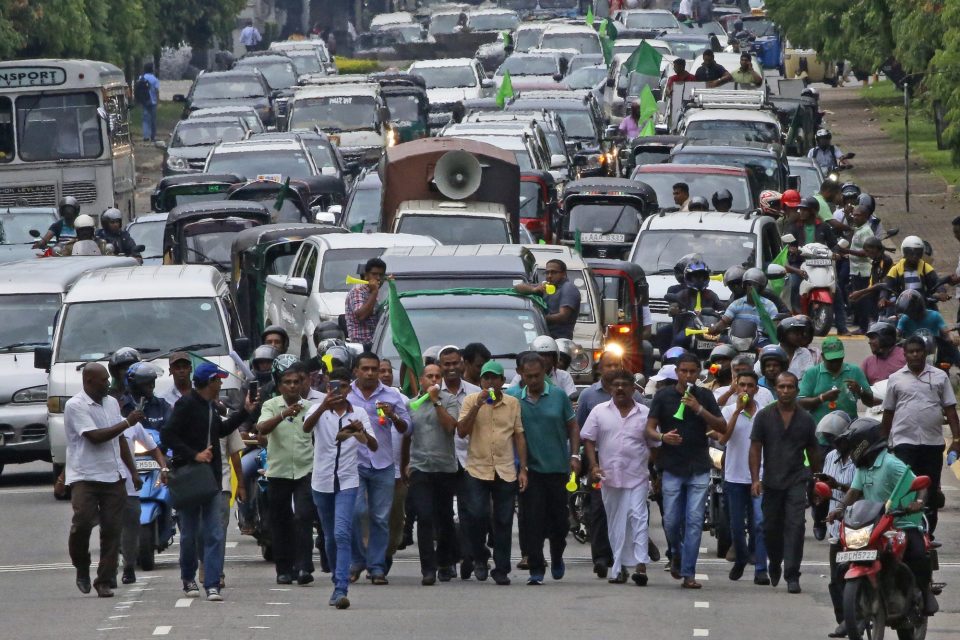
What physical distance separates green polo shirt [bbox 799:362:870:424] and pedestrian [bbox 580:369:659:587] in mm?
1426

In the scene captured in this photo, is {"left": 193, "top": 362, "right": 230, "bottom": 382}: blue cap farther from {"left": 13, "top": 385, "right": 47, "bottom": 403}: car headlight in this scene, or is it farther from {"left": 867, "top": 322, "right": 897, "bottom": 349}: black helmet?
{"left": 13, "top": 385, "right": 47, "bottom": 403}: car headlight

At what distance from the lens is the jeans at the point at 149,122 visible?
2032 inches

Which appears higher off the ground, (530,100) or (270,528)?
(530,100)

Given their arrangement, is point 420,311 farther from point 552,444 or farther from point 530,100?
point 530,100

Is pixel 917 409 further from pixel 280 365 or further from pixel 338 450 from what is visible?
pixel 280 365

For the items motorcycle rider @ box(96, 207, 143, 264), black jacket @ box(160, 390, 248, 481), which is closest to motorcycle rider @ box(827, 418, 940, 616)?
black jacket @ box(160, 390, 248, 481)

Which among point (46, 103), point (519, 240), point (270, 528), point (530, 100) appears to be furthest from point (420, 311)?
point (530, 100)

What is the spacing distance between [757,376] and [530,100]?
27.6 metres

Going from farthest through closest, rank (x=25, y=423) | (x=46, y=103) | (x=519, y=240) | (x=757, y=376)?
(x=46, y=103), (x=519, y=240), (x=25, y=423), (x=757, y=376)

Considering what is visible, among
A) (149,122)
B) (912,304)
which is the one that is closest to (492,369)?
(912,304)

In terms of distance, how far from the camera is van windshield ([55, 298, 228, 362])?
19109 millimetres

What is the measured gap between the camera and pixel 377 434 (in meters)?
13.5

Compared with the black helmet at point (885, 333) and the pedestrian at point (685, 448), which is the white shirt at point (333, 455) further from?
the black helmet at point (885, 333)

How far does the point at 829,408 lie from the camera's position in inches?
585
